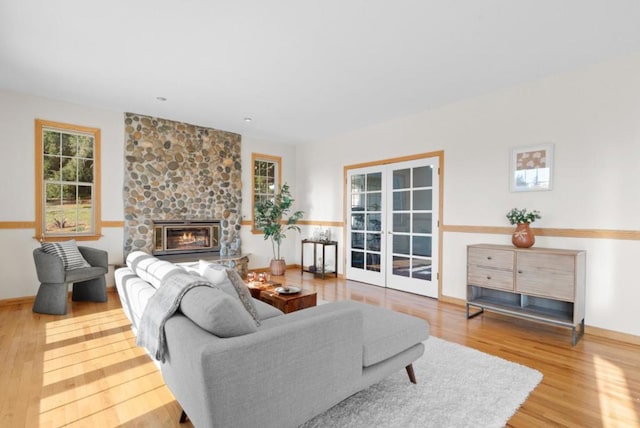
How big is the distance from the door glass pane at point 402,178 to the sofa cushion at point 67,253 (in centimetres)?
453

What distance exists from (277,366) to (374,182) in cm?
444

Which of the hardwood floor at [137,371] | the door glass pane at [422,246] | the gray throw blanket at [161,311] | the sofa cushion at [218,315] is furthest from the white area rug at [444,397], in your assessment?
the door glass pane at [422,246]

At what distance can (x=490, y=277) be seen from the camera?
3.64 m

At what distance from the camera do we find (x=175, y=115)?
518 cm

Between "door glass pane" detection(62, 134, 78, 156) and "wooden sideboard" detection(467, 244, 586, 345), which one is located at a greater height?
"door glass pane" detection(62, 134, 78, 156)

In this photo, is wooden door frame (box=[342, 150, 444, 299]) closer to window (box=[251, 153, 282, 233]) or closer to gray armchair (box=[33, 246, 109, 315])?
window (box=[251, 153, 282, 233])

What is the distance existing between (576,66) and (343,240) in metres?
4.08

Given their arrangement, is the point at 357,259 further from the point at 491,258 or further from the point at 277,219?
the point at 491,258

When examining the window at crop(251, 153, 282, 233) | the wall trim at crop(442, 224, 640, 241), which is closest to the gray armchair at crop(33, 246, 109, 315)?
the window at crop(251, 153, 282, 233)

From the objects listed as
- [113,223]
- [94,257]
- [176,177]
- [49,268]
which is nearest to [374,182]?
[176,177]

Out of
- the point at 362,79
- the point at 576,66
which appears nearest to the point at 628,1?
the point at 576,66

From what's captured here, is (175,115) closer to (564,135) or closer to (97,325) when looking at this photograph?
(97,325)

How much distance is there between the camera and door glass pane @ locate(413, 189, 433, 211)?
481 centimetres

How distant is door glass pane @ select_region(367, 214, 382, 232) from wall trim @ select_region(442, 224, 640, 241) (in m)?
1.41
